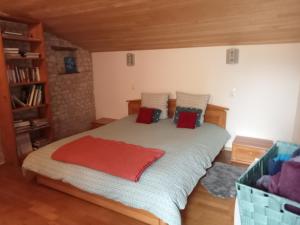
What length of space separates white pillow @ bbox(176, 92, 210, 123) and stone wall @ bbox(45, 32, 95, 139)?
1986 millimetres

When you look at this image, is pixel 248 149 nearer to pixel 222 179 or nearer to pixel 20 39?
pixel 222 179

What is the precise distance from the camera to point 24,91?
3.50 meters

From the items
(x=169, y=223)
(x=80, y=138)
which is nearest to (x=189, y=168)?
(x=169, y=223)

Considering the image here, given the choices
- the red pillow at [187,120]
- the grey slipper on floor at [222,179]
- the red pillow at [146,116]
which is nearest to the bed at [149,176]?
the red pillow at [187,120]

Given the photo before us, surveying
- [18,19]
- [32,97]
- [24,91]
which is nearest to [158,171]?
[32,97]

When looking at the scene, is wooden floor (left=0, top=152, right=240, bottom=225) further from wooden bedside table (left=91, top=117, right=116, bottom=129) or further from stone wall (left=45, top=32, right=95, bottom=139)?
wooden bedside table (left=91, top=117, right=116, bottom=129)

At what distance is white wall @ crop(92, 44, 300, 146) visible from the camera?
3.08m

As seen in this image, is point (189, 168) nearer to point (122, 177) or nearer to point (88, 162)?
point (122, 177)

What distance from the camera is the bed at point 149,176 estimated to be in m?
1.84

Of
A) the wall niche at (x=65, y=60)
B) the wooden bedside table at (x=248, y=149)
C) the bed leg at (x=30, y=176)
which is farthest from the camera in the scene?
the wall niche at (x=65, y=60)

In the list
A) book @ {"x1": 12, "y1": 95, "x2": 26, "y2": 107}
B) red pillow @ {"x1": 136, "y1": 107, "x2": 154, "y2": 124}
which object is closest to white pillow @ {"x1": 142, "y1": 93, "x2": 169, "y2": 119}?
red pillow @ {"x1": 136, "y1": 107, "x2": 154, "y2": 124}

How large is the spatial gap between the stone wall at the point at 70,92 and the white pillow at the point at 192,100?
1.99 m

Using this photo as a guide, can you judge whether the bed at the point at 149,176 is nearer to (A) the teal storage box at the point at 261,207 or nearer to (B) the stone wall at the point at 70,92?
(A) the teal storage box at the point at 261,207

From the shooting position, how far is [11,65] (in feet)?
10.9
